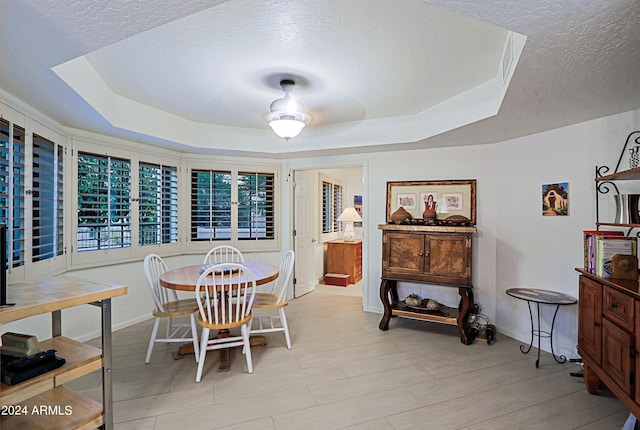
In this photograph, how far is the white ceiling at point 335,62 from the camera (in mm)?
1443

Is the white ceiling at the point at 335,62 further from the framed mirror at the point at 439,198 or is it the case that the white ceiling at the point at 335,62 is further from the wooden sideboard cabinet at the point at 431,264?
the wooden sideboard cabinet at the point at 431,264

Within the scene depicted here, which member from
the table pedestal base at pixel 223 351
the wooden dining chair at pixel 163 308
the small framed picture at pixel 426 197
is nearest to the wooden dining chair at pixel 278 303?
the table pedestal base at pixel 223 351

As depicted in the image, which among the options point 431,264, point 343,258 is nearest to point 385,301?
point 431,264

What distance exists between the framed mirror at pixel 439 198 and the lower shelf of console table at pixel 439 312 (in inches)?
30.9

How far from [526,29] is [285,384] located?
272 cm

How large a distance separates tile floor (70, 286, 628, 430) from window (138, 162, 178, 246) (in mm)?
1279

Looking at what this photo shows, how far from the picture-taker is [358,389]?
245 centimetres

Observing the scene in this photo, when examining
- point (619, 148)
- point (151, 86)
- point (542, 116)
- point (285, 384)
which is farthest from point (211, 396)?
point (619, 148)

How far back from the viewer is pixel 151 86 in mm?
2873

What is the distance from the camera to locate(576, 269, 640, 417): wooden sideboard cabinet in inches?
70.1

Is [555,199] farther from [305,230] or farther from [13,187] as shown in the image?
[13,187]

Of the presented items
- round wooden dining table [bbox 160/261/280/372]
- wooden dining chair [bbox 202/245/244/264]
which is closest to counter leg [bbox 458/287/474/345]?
round wooden dining table [bbox 160/261/280/372]

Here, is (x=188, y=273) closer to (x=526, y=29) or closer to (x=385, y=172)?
(x=385, y=172)

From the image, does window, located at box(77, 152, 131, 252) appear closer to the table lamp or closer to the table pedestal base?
the table pedestal base
